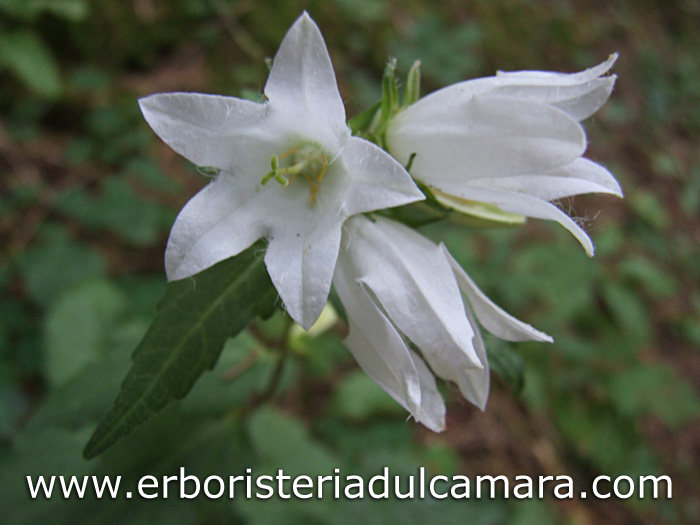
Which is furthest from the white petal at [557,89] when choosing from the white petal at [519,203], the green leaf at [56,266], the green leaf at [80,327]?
the green leaf at [56,266]

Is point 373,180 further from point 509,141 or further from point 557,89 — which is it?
point 557,89

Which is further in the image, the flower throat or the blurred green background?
the blurred green background

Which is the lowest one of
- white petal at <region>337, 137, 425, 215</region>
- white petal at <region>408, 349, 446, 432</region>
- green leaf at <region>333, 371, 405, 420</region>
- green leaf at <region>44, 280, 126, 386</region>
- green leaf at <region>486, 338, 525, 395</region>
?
green leaf at <region>333, 371, 405, 420</region>

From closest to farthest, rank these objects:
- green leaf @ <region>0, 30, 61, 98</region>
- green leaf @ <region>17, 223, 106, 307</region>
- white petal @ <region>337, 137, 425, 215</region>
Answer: white petal @ <region>337, 137, 425, 215</region> < green leaf @ <region>17, 223, 106, 307</region> < green leaf @ <region>0, 30, 61, 98</region>

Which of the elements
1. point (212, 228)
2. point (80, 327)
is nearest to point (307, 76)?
point (212, 228)

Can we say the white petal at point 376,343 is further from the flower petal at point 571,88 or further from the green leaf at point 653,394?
the green leaf at point 653,394

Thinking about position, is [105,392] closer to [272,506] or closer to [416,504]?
[272,506]

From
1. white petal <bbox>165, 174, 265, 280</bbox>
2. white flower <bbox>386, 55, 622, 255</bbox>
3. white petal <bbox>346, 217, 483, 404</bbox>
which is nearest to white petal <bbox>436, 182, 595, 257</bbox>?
white flower <bbox>386, 55, 622, 255</bbox>

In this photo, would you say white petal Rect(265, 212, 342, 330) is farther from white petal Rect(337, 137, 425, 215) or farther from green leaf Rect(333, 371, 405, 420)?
green leaf Rect(333, 371, 405, 420)
